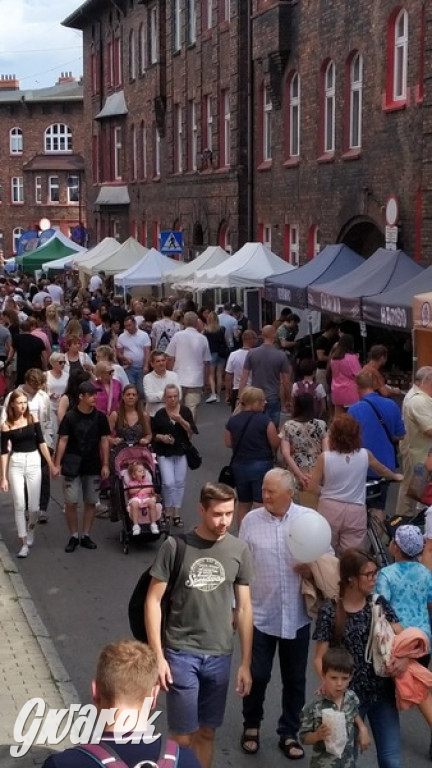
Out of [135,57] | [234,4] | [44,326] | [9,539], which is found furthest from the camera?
[135,57]

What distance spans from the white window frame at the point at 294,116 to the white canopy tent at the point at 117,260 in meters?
6.89

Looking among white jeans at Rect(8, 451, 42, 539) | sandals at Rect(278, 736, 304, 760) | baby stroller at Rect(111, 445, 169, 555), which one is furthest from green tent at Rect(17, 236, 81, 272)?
sandals at Rect(278, 736, 304, 760)

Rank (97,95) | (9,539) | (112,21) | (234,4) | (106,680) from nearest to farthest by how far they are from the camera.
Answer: (106,680), (9,539), (234,4), (112,21), (97,95)

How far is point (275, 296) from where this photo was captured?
20375mm

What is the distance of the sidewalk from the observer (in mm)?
6805

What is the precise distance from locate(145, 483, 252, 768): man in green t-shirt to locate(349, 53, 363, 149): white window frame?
17620mm

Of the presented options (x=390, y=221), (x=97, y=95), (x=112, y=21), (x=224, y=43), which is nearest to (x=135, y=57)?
(x=112, y=21)

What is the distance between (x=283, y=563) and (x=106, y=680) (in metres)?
2.83

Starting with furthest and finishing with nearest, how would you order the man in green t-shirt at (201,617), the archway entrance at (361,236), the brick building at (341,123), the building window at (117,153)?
the building window at (117,153)
the archway entrance at (361,236)
the brick building at (341,123)
the man in green t-shirt at (201,617)

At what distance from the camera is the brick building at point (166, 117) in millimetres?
31547

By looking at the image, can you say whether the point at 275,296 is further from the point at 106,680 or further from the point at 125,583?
the point at 106,680

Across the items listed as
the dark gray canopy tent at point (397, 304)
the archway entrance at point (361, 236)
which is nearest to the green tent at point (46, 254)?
the archway entrance at point (361, 236)

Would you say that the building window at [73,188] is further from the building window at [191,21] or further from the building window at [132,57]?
the building window at [191,21]

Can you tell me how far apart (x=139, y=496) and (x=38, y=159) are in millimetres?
66389
